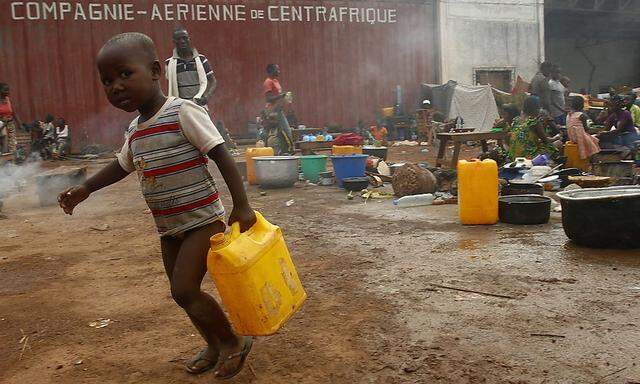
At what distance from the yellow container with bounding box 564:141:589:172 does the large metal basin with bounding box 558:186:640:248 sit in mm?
3961

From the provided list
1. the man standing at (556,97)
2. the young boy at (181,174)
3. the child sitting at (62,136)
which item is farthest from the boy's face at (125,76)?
the child sitting at (62,136)

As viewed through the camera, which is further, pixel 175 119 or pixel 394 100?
pixel 394 100

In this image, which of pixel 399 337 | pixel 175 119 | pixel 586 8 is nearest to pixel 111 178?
pixel 175 119

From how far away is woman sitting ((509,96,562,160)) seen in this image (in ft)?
26.2

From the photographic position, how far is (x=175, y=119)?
2.33m

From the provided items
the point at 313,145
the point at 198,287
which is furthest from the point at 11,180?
the point at 198,287

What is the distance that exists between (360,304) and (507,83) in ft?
57.9

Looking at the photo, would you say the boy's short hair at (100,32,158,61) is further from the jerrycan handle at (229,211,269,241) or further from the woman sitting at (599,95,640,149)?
the woman sitting at (599,95,640,149)

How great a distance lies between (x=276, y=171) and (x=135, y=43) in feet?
18.8

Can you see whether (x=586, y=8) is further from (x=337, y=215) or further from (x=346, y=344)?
(x=346, y=344)

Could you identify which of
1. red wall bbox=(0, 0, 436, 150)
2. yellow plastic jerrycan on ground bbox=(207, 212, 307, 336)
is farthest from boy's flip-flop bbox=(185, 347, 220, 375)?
red wall bbox=(0, 0, 436, 150)

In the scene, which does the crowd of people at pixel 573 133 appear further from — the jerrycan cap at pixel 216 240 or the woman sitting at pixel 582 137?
the jerrycan cap at pixel 216 240

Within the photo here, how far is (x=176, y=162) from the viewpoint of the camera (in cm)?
235

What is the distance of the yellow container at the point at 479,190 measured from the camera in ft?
17.0
